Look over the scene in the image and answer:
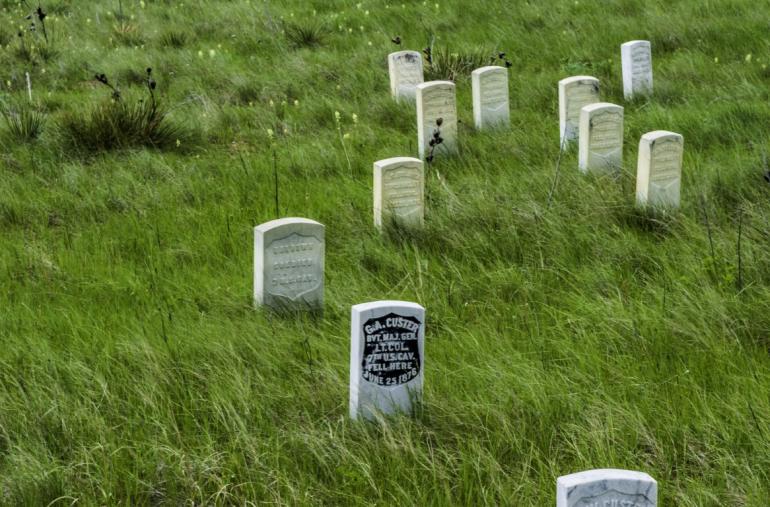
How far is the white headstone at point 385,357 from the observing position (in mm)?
4426

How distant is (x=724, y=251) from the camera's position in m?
6.02

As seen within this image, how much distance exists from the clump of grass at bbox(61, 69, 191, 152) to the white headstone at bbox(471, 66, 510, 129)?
2.59 m

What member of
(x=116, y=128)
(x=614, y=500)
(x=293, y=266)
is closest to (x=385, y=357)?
(x=293, y=266)

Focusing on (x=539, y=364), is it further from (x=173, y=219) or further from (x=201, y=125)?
(x=201, y=125)

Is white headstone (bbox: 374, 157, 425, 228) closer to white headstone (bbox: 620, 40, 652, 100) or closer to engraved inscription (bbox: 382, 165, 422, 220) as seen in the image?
engraved inscription (bbox: 382, 165, 422, 220)

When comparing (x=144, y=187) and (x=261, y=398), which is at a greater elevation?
(x=144, y=187)

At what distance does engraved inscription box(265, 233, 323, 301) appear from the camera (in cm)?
570

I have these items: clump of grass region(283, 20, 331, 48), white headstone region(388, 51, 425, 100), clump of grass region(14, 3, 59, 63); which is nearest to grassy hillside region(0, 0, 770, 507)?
white headstone region(388, 51, 425, 100)

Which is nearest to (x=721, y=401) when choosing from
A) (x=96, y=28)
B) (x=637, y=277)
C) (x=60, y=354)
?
(x=637, y=277)

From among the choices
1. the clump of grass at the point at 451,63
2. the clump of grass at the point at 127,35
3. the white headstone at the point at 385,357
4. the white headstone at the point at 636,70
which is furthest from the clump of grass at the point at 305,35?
the white headstone at the point at 385,357

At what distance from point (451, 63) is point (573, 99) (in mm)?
2928

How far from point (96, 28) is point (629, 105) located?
7531 mm

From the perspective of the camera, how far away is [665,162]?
7.13 m

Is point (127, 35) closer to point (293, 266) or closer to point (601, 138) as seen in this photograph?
point (601, 138)
